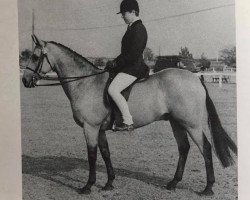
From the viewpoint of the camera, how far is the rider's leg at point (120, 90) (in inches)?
118

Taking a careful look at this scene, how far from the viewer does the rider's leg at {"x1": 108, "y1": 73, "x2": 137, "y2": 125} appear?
301 centimetres

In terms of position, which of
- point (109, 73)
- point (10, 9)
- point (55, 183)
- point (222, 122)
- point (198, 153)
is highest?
point (10, 9)

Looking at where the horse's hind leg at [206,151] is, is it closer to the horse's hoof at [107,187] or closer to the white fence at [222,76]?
the white fence at [222,76]

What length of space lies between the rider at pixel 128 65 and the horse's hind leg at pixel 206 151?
1.28ft

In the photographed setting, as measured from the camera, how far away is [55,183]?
10.7 feet

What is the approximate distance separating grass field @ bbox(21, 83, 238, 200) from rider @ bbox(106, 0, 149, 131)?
20 cm

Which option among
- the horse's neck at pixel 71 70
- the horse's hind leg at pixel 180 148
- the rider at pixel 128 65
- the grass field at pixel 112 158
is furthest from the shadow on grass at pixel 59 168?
the horse's neck at pixel 71 70

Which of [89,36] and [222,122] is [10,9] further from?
[222,122]

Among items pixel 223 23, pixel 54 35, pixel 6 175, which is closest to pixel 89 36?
pixel 54 35

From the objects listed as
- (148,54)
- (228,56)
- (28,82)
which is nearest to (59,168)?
(28,82)

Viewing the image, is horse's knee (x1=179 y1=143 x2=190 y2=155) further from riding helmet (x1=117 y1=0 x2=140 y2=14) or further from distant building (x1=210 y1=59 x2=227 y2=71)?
riding helmet (x1=117 y1=0 x2=140 y2=14)

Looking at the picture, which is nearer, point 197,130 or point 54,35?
point 197,130

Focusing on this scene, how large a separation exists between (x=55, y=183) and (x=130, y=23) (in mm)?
1144

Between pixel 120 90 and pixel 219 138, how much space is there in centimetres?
67
